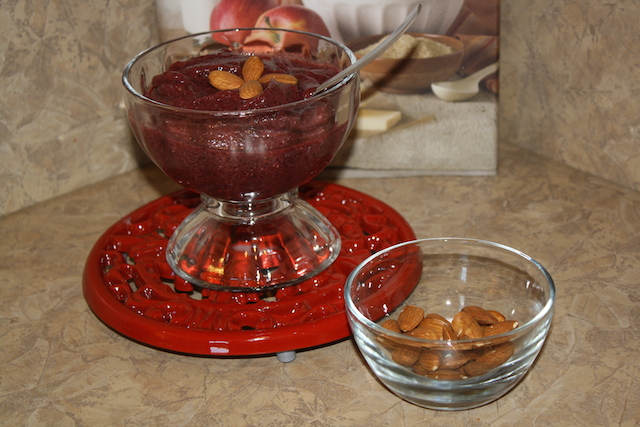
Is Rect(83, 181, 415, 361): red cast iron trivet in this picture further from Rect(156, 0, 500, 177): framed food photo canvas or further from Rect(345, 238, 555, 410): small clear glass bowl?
Rect(156, 0, 500, 177): framed food photo canvas

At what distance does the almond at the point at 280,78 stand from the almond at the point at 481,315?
1.14 feet

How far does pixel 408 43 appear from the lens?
1214 mm

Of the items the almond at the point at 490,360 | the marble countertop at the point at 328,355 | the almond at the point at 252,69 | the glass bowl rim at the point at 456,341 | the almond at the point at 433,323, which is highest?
the almond at the point at 252,69

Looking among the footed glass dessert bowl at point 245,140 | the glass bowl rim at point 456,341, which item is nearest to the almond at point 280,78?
the footed glass dessert bowl at point 245,140

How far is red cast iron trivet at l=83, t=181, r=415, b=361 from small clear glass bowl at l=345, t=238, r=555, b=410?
34mm

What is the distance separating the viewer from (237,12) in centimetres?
122

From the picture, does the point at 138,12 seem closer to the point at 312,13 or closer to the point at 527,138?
the point at 312,13

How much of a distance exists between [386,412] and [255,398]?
0.15 m

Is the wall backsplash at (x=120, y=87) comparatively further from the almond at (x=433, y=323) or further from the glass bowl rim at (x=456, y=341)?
the almond at (x=433, y=323)

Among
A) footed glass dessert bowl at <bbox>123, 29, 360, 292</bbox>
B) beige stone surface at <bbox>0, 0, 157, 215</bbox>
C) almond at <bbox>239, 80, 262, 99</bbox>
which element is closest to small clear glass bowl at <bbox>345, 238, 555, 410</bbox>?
footed glass dessert bowl at <bbox>123, 29, 360, 292</bbox>

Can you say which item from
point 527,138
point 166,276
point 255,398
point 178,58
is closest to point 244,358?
point 255,398

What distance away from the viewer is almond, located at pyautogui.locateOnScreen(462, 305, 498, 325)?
2.78ft

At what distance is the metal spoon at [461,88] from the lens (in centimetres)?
122

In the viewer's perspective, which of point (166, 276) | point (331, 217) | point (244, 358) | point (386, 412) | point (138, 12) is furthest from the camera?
point (138, 12)
